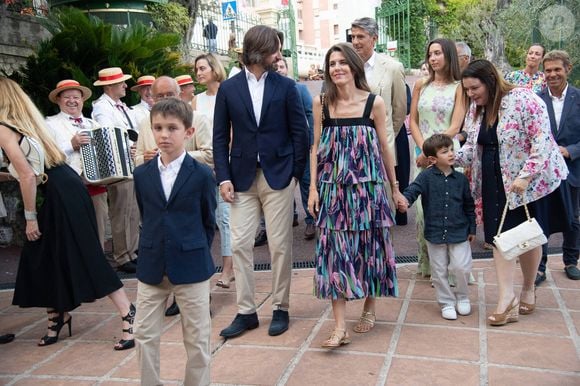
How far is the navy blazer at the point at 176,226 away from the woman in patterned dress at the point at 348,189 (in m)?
1.03

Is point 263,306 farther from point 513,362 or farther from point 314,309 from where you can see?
point 513,362

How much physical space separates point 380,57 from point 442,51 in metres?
0.61

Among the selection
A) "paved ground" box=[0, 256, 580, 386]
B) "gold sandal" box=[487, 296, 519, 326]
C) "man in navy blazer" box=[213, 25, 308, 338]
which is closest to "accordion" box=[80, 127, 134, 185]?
"paved ground" box=[0, 256, 580, 386]

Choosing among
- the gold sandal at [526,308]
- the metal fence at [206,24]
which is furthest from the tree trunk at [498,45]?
the gold sandal at [526,308]

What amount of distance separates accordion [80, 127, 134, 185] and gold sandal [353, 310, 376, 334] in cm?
252

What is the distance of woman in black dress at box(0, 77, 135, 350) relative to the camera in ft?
13.5

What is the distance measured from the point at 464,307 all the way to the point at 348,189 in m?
1.31

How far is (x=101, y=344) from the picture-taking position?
4164 mm

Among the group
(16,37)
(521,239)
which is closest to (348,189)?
(521,239)

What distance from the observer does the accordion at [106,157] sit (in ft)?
16.8

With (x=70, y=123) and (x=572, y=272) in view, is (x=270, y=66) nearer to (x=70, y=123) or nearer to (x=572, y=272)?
(x=70, y=123)

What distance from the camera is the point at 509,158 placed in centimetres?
409

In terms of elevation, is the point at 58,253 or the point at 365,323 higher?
the point at 58,253

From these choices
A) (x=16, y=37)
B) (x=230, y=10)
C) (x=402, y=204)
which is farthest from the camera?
(x=230, y=10)
